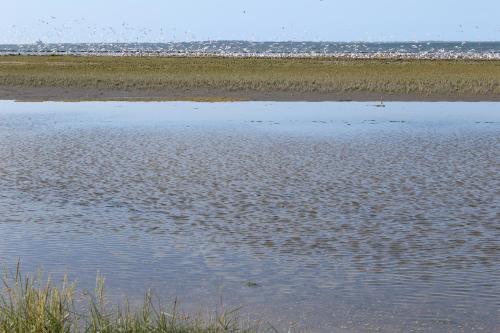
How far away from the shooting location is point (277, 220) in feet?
45.9

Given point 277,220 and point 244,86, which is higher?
point 277,220

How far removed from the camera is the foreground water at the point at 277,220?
32.0 ft

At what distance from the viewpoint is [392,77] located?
55781mm

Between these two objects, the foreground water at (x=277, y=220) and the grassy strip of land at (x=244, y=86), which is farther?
the grassy strip of land at (x=244, y=86)

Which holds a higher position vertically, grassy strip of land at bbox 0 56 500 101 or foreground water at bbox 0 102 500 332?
foreground water at bbox 0 102 500 332

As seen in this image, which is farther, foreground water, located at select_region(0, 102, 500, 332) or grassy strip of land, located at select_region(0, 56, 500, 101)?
grassy strip of land, located at select_region(0, 56, 500, 101)

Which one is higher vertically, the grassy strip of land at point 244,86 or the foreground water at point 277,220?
the foreground water at point 277,220

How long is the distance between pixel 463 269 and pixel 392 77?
45814mm

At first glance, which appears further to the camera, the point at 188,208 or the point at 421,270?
the point at 188,208

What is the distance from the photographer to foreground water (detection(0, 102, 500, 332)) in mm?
9750

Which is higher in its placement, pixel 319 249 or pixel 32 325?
pixel 32 325

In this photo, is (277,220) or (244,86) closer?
(277,220)

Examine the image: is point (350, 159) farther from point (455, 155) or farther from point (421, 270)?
point (421, 270)

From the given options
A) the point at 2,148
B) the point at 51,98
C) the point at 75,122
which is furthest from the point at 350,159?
the point at 51,98
